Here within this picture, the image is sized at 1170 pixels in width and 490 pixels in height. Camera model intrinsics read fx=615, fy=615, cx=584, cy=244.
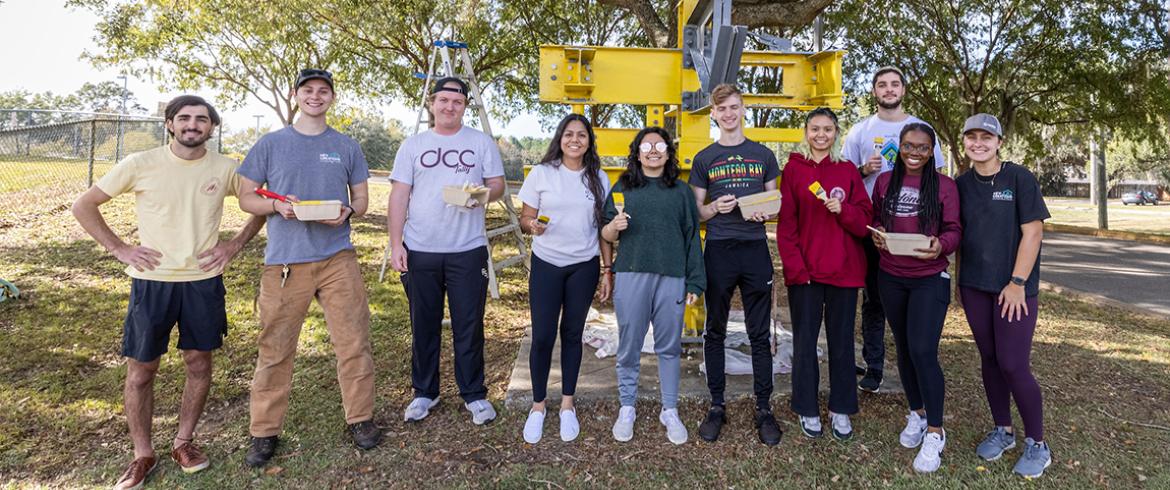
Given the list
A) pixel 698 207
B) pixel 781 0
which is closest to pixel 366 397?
pixel 698 207

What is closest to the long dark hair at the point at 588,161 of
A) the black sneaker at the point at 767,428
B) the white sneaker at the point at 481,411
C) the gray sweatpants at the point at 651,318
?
the gray sweatpants at the point at 651,318

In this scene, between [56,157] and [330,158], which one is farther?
[56,157]

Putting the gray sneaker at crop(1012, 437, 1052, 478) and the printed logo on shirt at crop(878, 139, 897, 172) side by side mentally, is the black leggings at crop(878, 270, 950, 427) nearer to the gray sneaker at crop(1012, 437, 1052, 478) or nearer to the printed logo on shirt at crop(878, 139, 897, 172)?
the gray sneaker at crop(1012, 437, 1052, 478)

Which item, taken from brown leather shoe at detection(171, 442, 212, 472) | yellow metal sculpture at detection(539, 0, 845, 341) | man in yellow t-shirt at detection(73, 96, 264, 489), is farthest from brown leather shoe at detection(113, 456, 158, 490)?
yellow metal sculpture at detection(539, 0, 845, 341)

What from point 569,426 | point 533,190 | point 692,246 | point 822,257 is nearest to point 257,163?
point 533,190

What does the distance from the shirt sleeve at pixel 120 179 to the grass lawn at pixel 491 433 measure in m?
1.39

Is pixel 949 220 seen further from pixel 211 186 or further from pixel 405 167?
pixel 211 186

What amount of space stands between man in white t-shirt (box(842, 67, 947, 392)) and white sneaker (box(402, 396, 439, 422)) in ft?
8.90

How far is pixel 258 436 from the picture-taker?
315cm

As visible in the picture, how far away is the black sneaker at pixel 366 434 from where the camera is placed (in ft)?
10.7

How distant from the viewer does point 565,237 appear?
323 centimetres

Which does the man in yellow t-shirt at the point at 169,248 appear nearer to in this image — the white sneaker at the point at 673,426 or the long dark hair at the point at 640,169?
the long dark hair at the point at 640,169

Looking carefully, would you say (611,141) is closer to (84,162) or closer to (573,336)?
(573,336)

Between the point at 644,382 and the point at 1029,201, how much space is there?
2.32 m
